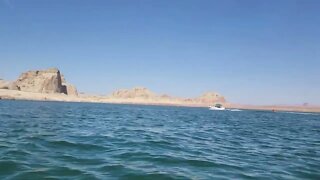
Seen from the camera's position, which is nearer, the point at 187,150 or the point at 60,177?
the point at 60,177

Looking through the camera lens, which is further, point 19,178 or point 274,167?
point 274,167

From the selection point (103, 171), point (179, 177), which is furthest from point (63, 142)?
point (179, 177)

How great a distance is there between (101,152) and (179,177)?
5.12m

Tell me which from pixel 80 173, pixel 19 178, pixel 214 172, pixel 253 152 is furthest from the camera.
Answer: pixel 253 152

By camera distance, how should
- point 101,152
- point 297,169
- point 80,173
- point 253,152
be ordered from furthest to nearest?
point 253,152 → point 101,152 → point 297,169 → point 80,173

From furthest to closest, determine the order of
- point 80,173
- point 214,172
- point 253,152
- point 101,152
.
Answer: point 253,152, point 101,152, point 214,172, point 80,173

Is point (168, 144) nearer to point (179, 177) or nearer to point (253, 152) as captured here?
point (253, 152)

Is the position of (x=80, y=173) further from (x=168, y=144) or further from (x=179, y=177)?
(x=168, y=144)

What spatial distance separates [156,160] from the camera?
14648 mm

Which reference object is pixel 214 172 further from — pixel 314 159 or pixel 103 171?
pixel 314 159

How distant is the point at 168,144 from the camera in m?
19.9

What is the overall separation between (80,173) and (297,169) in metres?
8.72

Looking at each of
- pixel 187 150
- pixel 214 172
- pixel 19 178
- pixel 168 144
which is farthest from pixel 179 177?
pixel 168 144

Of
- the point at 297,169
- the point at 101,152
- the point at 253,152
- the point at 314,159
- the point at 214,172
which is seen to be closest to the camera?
the point at 214,172
